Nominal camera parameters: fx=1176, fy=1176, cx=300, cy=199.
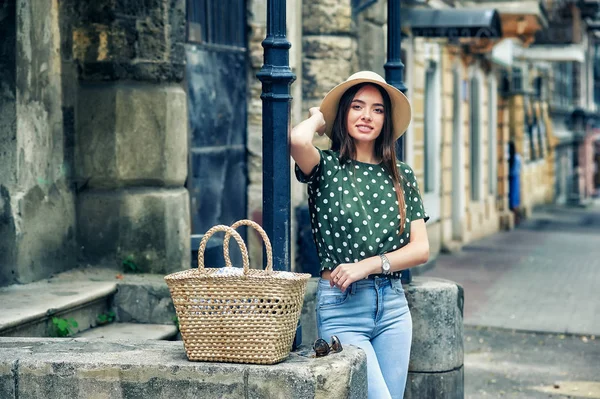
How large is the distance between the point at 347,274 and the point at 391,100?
80 cm

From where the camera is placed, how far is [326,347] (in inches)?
171

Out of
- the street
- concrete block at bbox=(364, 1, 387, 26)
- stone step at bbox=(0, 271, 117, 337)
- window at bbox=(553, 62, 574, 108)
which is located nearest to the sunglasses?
stone step at bbox=(0, 271, 117, 337)

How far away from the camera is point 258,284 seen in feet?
13.2

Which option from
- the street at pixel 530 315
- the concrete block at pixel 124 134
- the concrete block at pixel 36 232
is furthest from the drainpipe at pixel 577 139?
the concrete block at pixel 36 232

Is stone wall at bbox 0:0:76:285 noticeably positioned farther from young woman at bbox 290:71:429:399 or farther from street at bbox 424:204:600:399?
street at bbox 424:204:600:399

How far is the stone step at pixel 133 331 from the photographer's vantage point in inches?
256

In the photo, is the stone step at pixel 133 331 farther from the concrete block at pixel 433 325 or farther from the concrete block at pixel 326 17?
the concrete block at pixel 326 17

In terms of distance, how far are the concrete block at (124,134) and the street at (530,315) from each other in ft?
8.44

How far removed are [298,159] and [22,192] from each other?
275 cm

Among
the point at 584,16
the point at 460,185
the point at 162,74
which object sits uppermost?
the point at 584,16

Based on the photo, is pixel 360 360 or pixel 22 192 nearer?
pixel 360 360

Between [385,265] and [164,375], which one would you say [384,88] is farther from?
[164,375]

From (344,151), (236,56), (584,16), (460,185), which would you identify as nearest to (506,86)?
(460,185)

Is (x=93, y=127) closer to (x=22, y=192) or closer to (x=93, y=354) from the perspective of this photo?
(x=22, y=192)
